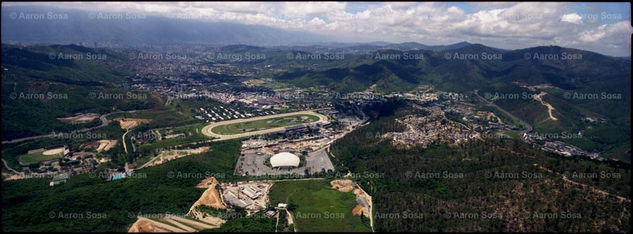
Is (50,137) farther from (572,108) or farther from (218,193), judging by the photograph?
(572,108)

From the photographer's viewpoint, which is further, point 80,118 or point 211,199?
point 80,118

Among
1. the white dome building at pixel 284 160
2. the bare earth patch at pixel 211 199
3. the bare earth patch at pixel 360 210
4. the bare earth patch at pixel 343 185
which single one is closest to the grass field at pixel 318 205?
the bare earth patch at pixel 360 210

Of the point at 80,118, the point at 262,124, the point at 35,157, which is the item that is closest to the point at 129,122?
the point at 80,118

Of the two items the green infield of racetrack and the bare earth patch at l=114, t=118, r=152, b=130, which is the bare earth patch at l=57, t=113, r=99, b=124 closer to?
the bare earth patch at l=114, t=118, r=152, b=130

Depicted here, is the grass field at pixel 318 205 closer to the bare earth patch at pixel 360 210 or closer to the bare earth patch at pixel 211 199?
the bare earth patch at pixel 360 210

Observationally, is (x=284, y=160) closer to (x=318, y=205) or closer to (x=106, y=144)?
(x=318, y=205)

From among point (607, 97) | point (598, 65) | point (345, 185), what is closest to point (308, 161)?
point (345, 185)
